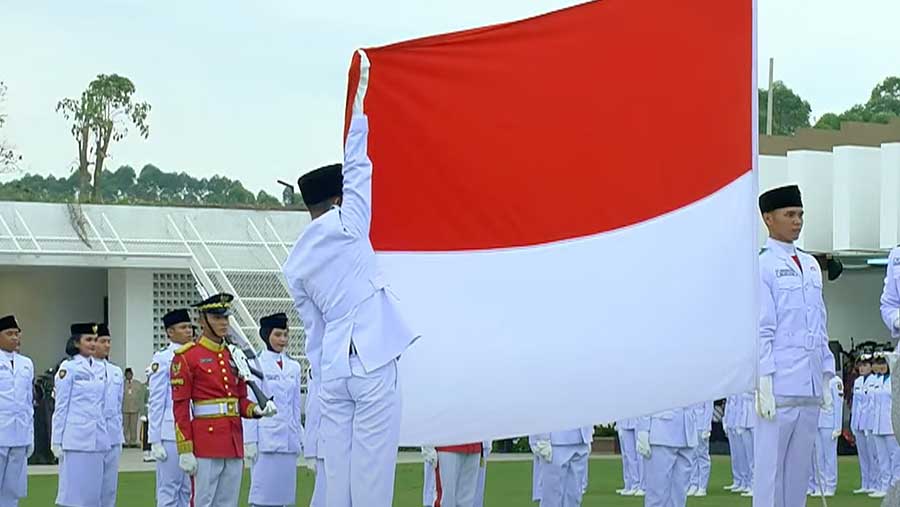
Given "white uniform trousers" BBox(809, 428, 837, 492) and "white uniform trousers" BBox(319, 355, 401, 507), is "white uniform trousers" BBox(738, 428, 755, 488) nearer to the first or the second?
"white uniform trousers" BBox(809, 428, 837, 492)

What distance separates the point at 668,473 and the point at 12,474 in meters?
5.77

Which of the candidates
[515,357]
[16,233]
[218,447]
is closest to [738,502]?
[218,447]

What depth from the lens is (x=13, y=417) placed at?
1502cm

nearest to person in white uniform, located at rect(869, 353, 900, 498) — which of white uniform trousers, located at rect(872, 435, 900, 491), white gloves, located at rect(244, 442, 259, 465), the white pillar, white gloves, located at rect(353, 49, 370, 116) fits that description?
white uniform trousers, located at rect(872, 435, 900, 491)

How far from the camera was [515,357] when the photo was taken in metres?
8.60

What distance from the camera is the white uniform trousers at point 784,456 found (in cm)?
948

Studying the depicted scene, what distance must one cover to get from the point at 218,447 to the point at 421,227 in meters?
3.33

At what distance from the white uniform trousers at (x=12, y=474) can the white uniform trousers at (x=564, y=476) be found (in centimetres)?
472

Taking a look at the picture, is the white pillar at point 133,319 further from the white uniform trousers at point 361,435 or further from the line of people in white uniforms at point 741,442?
the white uniform trousers at point 361,435

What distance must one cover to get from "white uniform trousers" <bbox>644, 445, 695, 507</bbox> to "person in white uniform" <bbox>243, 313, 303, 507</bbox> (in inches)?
121

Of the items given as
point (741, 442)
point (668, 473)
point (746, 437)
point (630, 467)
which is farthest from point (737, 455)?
point (668, 473)

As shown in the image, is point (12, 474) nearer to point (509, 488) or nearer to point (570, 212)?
point (570, 212)

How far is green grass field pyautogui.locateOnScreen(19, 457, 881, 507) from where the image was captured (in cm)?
1955

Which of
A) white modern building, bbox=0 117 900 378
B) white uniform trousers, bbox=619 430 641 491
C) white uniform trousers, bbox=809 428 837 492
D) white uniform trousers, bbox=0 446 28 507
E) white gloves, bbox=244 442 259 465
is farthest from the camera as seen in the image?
white modern building, bbox=0 117 900 378
